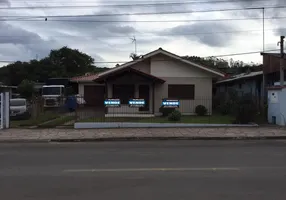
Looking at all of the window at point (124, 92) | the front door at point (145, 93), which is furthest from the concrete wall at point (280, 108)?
the window at point (124, 92)

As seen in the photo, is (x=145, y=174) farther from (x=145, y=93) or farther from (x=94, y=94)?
(x=94, y=94)

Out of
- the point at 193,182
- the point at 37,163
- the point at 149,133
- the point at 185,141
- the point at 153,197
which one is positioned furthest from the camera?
the point at 149,133

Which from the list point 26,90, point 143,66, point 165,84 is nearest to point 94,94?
point 143,66

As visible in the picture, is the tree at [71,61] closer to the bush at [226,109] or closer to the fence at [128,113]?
the fence at [128,113]

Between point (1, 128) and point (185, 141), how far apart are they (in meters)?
10.0

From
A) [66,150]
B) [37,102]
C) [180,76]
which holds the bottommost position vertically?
[66,150]

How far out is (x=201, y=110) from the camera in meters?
24.9

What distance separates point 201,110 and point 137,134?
10025 mm

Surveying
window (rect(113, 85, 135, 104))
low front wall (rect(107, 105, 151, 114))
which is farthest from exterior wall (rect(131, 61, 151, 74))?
low front wall (rect(107, 105, 151, 114))

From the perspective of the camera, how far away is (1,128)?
18.4m

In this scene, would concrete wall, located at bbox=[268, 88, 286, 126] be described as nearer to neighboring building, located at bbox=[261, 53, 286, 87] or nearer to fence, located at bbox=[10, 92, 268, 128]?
fence, located at bbox=[10, 92, 268, 128]

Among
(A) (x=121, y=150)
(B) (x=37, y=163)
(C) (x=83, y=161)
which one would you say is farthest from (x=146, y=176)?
(A) (x=121, y=150)

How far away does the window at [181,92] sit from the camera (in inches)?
1027

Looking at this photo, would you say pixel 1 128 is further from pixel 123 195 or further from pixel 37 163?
pixel 123 195
